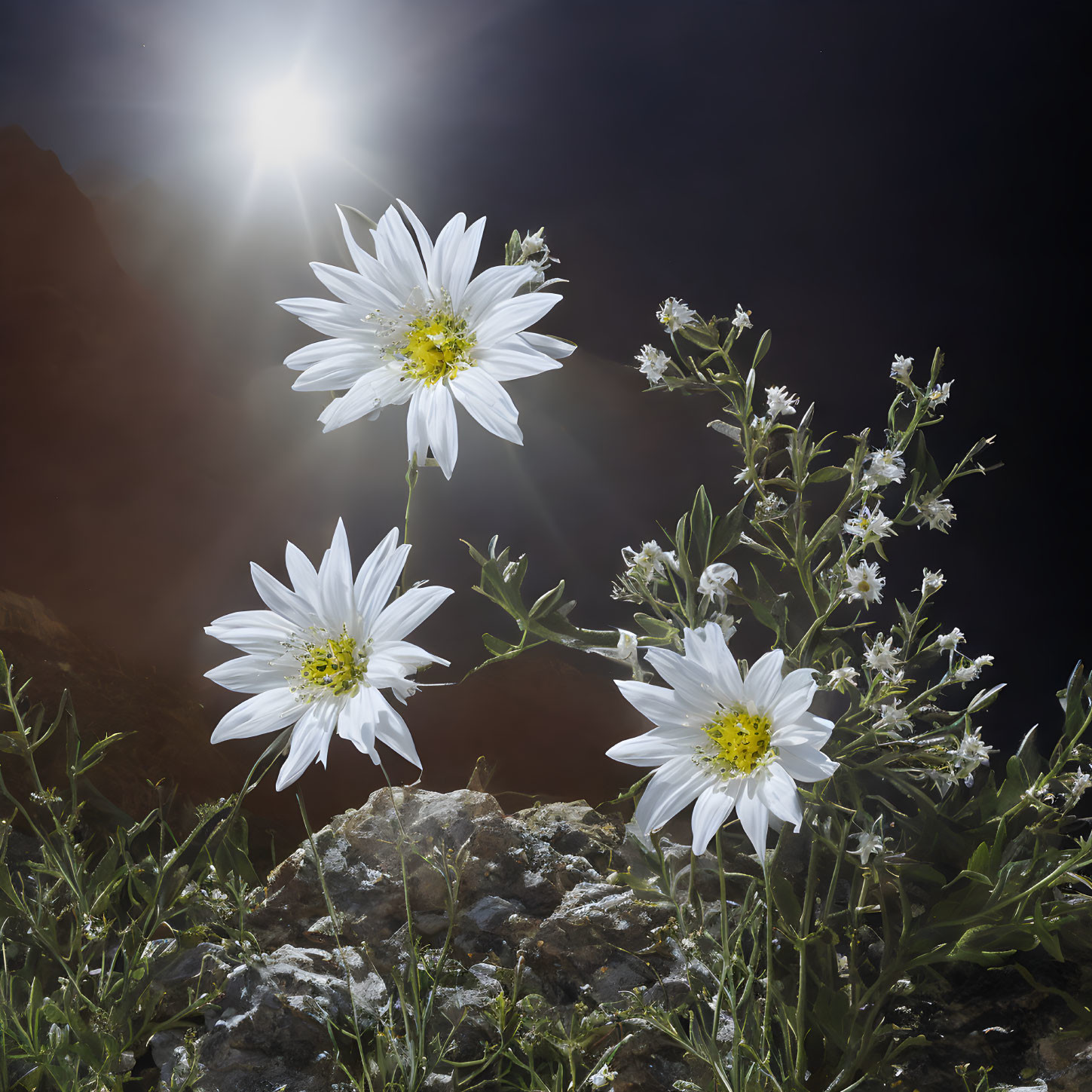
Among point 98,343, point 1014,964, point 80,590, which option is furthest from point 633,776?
point 98,343

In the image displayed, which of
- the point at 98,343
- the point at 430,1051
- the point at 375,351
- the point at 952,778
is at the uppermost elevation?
the point at 98,343

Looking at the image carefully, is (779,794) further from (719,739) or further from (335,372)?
(335,372)

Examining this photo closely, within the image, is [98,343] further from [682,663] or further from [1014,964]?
[1014,964]

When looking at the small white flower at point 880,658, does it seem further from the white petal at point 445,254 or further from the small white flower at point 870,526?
the white petal at point 445,254

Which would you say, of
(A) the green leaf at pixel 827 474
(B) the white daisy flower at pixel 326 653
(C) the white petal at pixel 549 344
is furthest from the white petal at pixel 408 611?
(A) the green leaf at pixel 827 474

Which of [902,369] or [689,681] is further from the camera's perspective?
[902,369]

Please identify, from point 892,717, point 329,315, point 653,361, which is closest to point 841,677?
point 892,717
